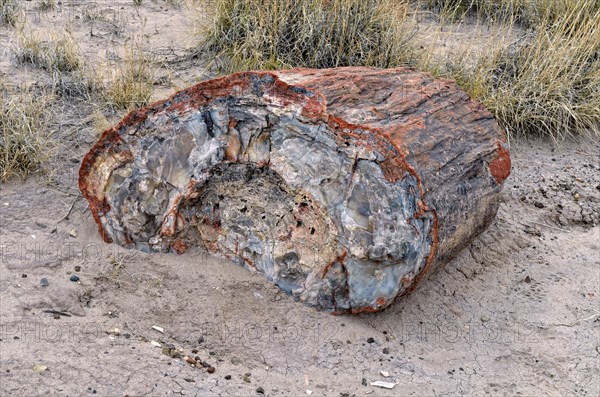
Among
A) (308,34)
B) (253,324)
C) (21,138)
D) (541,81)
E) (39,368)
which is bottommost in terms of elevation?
(253,324)

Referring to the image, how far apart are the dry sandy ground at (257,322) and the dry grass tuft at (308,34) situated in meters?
1.54

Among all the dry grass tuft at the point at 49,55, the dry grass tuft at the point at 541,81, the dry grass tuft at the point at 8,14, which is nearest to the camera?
the dry grass tuft at the point at 49,55

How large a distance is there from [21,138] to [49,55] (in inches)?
44.4

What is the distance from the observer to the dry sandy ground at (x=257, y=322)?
139 inches

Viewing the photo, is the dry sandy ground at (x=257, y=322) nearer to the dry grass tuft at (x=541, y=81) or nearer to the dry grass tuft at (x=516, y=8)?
the dry grass tuft at (x=541, y=81)

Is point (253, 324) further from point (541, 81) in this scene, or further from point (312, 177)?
point (541, 81)

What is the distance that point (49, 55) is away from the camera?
18.9 feet

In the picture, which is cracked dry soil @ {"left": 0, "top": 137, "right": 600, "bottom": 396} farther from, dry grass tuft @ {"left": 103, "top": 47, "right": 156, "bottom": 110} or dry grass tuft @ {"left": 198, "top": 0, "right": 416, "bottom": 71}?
dry grass tuft @ {"left": 198, "top": 0, "right": 416, "bottom": 71}

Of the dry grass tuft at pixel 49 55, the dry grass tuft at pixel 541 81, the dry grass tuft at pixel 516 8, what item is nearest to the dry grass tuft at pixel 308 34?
the dry grass tuft at pixel 541 81

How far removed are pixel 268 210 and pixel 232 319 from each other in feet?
1.81

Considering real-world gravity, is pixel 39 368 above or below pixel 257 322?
above

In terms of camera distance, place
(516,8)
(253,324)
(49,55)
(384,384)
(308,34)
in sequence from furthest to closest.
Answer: (516,8), (308,34), (49,55), (253,324), (384,384)

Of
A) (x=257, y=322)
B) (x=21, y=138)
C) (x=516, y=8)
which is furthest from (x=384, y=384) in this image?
(x=516, y=8)

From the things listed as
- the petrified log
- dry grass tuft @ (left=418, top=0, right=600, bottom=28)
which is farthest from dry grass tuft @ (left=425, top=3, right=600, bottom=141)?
the petrified log
